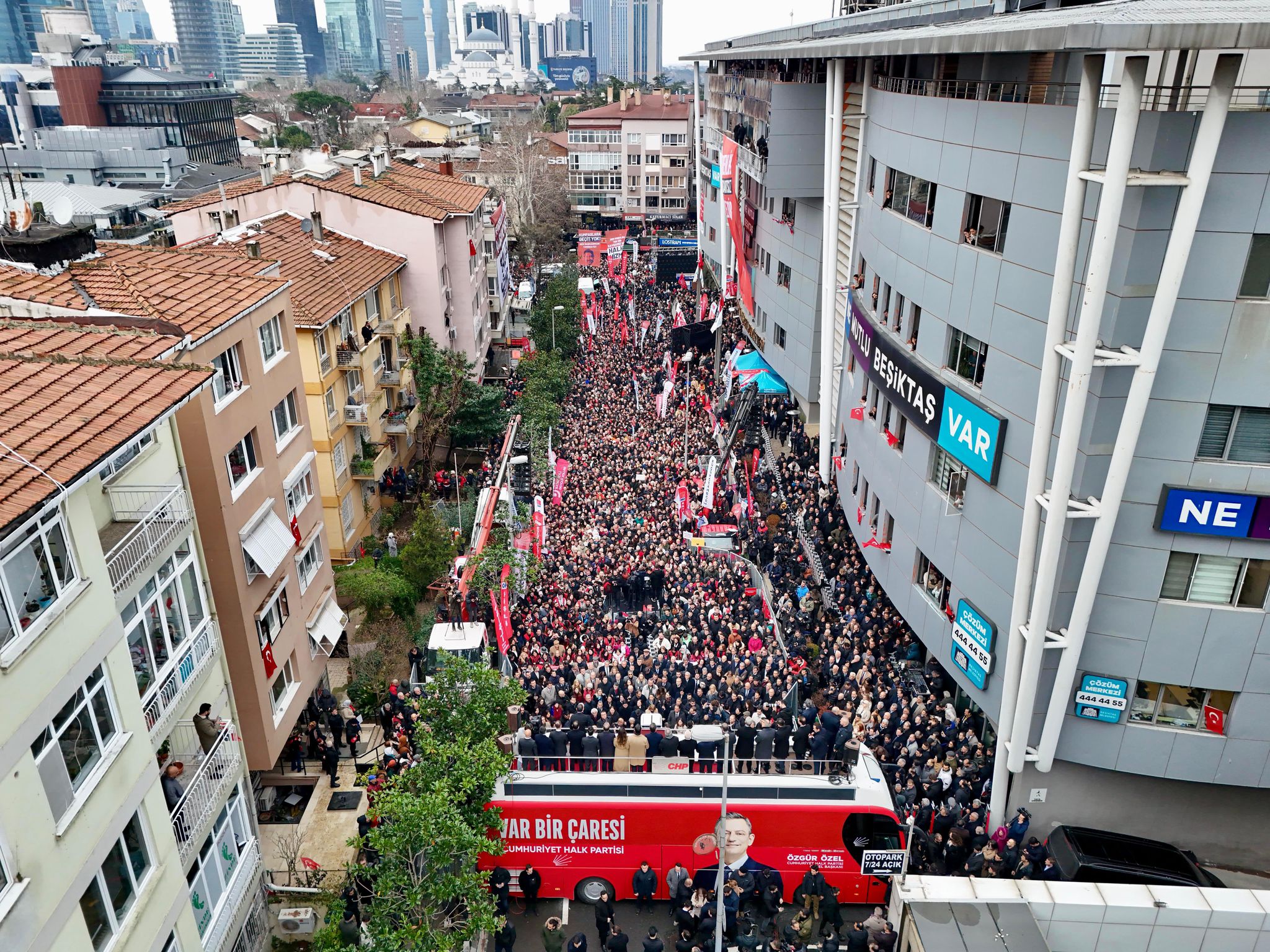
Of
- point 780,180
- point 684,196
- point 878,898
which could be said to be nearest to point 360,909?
point 878,898

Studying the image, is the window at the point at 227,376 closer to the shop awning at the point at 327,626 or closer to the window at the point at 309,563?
the window at the point at 309,563

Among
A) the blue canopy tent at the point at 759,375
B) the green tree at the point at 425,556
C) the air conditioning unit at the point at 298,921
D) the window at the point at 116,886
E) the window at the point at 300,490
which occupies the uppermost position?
the window at the point at 300,490

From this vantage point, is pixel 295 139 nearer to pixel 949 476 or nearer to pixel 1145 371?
pixel 949 476

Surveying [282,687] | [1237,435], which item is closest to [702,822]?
[282,687]

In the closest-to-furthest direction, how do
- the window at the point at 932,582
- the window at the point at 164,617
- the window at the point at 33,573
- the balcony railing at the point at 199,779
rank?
the window at the point at 33,573, the window at the point at 164,617, the balcony railing at the point at 199,779, the window at the point at 932,582

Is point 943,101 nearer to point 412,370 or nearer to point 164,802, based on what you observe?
point 164,802

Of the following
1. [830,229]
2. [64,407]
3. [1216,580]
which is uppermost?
[64,407]

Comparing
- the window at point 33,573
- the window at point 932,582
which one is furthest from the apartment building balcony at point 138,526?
the window at point 932,582
